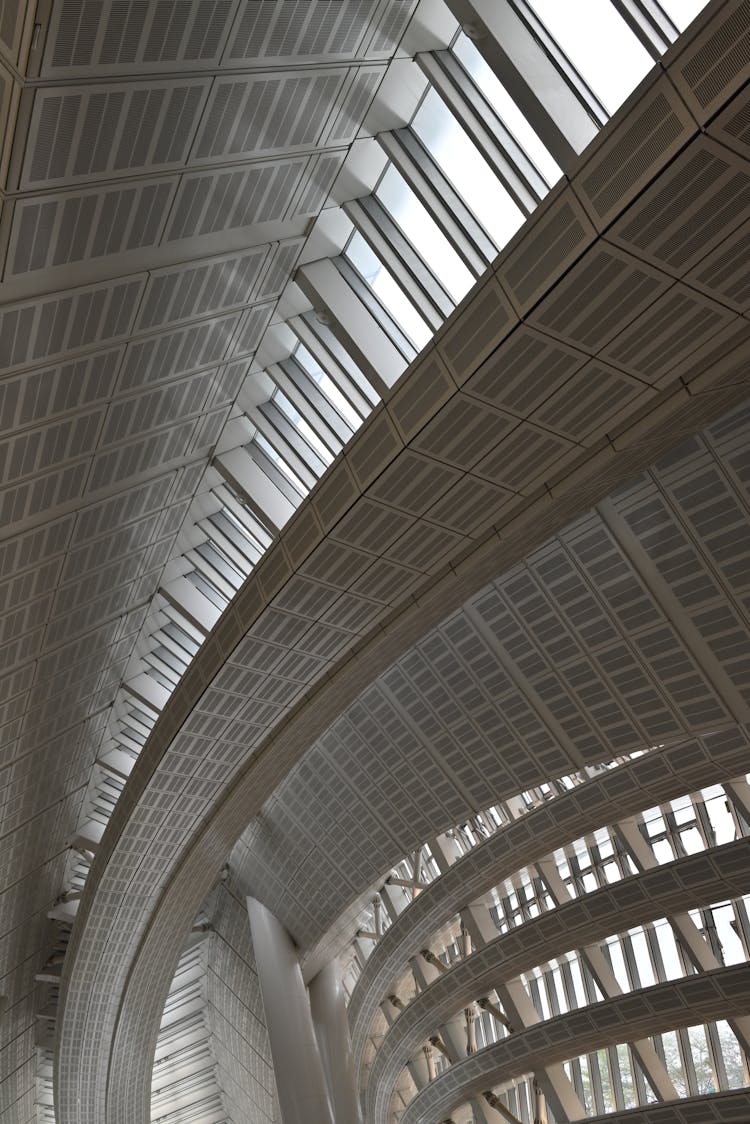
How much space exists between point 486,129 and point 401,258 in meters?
1.67

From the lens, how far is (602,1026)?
17594mm

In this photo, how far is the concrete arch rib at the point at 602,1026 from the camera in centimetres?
1603

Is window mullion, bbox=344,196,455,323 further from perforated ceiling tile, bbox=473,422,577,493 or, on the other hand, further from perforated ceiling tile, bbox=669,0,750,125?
perforated ceiling tile, bbox=669,0,750,125

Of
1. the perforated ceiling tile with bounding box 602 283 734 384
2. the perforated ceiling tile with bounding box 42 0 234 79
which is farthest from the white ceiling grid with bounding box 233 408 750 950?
the perforated ceiling tile with bounding box 42 0 234 79

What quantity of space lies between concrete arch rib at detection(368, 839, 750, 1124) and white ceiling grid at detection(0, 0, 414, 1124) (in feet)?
32.3

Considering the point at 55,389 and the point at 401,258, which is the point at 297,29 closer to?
the point at 401,258

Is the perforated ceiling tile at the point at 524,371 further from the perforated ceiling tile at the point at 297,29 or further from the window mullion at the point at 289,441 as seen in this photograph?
the window mullion at the point at 289,441

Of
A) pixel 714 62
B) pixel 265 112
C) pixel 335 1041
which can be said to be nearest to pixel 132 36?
pixel 265 112

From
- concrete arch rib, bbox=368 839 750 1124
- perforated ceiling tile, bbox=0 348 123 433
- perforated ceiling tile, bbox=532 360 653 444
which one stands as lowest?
concrete arch rib, bbox=368 839 750 1124

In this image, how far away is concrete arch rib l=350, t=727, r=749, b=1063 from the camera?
46.9ft

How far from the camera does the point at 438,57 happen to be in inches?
324

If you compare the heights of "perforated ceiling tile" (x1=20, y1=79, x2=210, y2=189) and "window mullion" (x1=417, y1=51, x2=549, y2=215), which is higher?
"window mullion" (x1=417, y1=51, x2=549, y2=215)

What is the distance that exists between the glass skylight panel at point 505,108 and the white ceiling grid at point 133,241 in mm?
693

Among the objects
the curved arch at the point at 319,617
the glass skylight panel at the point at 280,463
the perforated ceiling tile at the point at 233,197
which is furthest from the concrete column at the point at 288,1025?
the perforated ceiling tile at the point at 233,197
